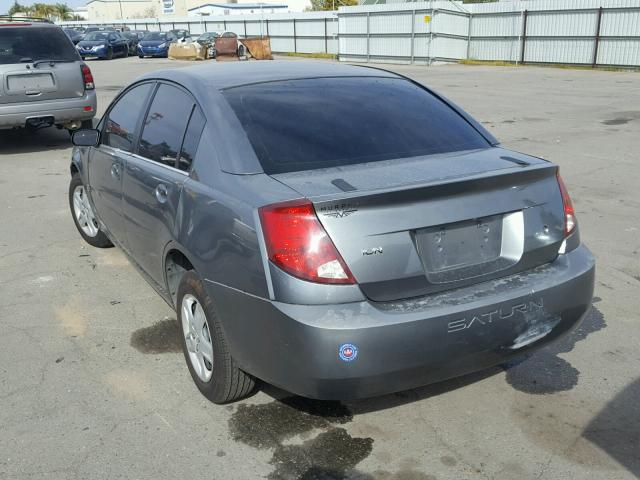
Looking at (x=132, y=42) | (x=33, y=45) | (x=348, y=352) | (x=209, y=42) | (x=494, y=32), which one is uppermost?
(x=33, y=45)

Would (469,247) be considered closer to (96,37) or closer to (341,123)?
(341,123)

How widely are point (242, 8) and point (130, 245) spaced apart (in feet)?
286

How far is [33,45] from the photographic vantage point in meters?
9.98

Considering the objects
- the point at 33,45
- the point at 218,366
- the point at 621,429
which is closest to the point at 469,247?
the point at 621,429

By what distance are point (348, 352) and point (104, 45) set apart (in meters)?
38.3

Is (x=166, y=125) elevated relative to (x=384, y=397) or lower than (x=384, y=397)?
elevated

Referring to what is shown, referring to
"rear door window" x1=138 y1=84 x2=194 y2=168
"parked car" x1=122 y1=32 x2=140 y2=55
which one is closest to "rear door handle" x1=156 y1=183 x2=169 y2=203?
"rear door window" x1=138 y1=84 x2=194 y2=168

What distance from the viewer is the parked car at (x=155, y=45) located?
3800 centimetres

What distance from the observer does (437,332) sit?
269 centimetres

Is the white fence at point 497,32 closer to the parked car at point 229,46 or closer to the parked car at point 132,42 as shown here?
the parked car at point 229,46

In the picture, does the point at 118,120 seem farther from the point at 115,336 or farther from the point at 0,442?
the point at 0,442

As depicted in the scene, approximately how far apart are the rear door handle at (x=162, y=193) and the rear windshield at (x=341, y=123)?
0.58m

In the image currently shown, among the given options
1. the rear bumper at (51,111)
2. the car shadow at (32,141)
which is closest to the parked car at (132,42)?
the car shadow at (32,141)

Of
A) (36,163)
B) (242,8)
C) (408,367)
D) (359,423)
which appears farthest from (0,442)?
(242,8)
